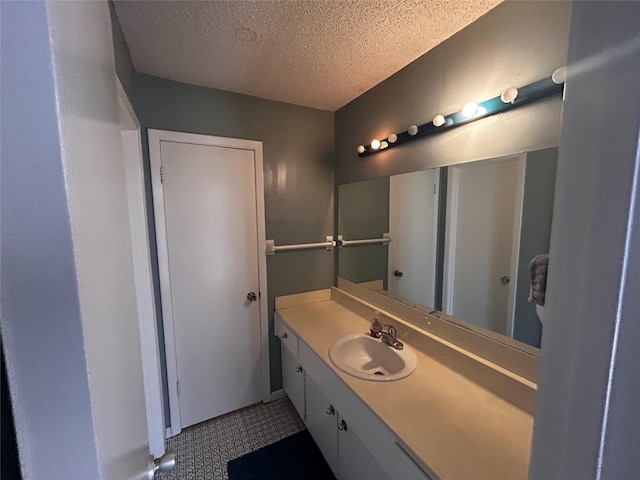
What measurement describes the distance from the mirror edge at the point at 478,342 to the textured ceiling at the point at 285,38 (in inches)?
55.5

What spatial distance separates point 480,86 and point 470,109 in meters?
0.12

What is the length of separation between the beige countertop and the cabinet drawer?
0.40 m

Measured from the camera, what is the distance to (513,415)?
1009mm

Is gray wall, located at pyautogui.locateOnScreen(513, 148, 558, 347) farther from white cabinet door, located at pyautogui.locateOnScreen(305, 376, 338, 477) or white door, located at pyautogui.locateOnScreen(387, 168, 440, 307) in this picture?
white cabinet door, located at pyautogui.locateOnScreen(305, 376, 338, 477)

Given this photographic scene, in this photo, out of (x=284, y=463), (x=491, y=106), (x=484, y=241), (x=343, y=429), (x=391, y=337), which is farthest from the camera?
(x=284, y=463)

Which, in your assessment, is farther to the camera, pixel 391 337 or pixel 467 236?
pixel 391 337

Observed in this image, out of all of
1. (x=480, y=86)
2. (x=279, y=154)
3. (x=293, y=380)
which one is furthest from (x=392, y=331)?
(x=279, y=154)

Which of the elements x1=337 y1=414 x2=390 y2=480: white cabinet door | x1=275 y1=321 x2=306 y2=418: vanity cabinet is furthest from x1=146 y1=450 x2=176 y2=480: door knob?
x1=275 y1=321 x2=306 y2=418: vanity cabinet

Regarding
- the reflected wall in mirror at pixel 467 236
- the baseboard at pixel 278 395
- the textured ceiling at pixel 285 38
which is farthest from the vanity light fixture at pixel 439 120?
the baseboard at pixel 278 395

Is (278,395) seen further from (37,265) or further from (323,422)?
(37,265)

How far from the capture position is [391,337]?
1.54 m

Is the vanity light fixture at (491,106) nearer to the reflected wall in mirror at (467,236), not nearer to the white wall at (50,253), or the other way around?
the reflected wall in mirror at (467,236)

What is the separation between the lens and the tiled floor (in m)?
1.63

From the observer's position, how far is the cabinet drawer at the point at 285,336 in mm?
1796
